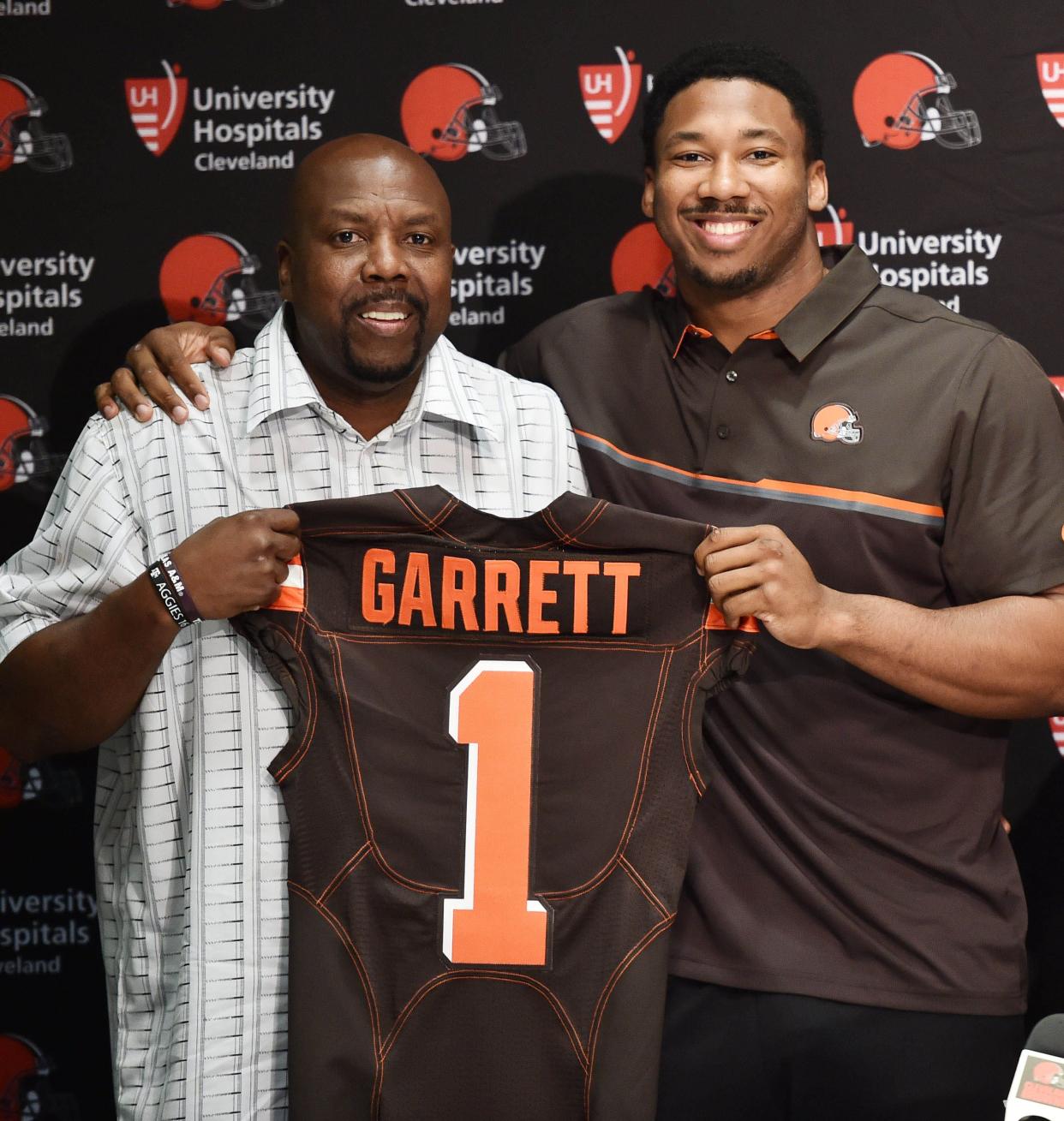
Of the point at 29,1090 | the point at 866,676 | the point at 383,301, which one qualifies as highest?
the point at 383,301

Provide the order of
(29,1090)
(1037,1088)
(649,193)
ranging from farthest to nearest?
1. (29,1090)
2. (649,193)
3. (1037,1088)

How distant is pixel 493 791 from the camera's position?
181cm

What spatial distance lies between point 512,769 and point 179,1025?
1.98 feet

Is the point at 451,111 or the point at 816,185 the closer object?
the point at 816,185

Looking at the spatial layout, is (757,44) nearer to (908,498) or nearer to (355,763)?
(908,498)

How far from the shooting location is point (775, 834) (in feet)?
6.51

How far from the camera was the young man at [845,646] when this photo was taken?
1.92 metres

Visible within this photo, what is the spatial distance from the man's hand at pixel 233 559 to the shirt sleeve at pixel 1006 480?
1.02 meters

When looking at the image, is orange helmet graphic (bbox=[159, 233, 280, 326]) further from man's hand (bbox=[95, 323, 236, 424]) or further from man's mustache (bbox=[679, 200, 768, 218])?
man's mustache (bbox=[679, 200, 768, 218])

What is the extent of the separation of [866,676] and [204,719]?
1028 mm

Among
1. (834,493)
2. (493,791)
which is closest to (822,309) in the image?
(834,493)

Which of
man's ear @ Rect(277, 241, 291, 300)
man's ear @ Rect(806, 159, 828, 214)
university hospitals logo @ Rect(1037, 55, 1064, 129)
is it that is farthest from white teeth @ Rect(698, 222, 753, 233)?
university hospitals logo @ Rect(1037, 55, 1064, 129)

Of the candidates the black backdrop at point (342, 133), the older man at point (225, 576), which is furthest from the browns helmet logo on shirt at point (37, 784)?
the older man at point (225, 576)

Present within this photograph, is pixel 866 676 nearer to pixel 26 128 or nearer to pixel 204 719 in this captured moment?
pixel 204 719
